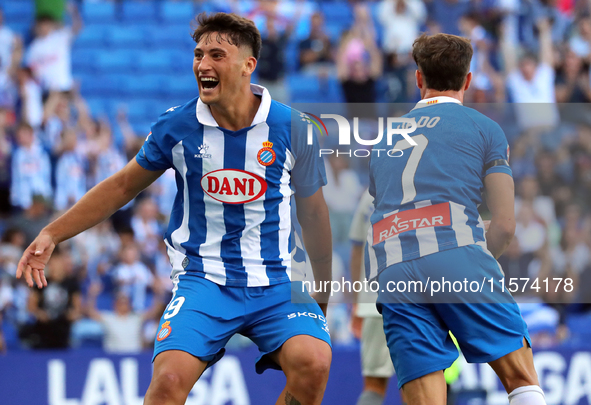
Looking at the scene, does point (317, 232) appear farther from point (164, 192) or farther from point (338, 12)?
point (338, 12)

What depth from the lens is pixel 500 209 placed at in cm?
340

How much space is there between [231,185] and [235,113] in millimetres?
381

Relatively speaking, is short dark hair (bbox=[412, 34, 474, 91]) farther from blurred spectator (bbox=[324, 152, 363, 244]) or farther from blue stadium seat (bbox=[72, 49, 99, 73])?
blue stadium seat (bbox=[72, 49, 99, 73])

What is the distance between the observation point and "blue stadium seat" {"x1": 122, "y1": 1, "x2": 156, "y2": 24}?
13.0m

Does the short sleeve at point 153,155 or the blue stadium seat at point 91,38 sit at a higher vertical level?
the blue stadium seat at point 91,38

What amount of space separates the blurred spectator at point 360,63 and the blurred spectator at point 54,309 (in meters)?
4.49

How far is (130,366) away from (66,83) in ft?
18.0

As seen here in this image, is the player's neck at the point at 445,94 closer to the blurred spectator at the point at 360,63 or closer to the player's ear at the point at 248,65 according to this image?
the player's ear at the point at 248,65

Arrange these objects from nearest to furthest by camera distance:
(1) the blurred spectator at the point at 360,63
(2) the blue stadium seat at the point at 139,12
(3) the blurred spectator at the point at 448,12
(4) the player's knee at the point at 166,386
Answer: (4) the player's knee at the point at 166,386 < (1) the blurred spectator at the point at 360,63 < (3) the blurred spectator at the point at 448,12 < (2) the blue stadium seat at the point at 139,12

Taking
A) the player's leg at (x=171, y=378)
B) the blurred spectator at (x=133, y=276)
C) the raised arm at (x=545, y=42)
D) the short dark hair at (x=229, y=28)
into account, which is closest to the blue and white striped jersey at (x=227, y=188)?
the short dark hair at (x=229, y=28)

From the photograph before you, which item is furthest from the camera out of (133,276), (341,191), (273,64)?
(273,64)

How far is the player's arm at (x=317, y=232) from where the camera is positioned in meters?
3.94

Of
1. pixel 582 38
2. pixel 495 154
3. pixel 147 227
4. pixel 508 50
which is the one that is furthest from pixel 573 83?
pixel 495 154

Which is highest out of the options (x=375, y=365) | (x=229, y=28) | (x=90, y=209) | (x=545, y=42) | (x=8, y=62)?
(x=545, y=42)
